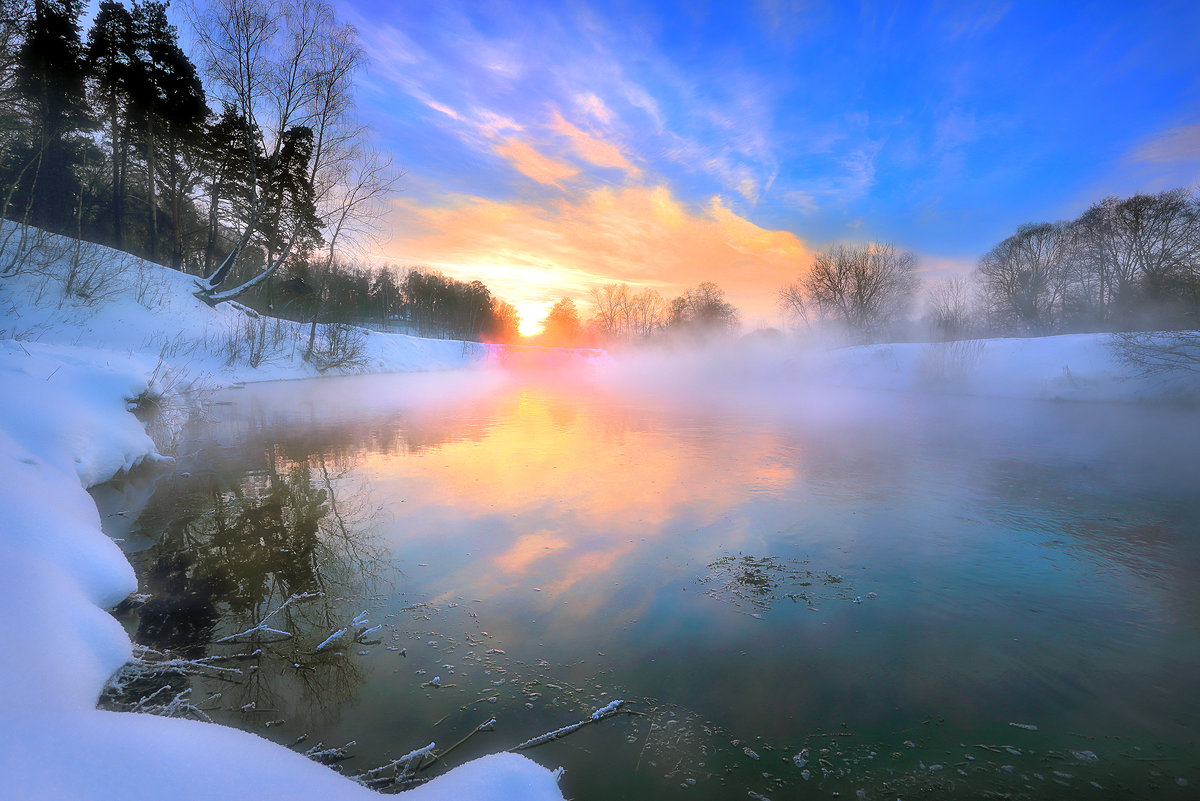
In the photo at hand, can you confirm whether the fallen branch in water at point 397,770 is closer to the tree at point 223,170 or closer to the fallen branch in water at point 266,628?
the fallen branch in water at point 266,628

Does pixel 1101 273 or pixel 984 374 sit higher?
pixel 1101 273

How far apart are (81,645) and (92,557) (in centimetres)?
123

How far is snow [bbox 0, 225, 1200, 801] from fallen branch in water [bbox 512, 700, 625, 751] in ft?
0.06

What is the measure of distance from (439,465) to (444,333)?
53070mm

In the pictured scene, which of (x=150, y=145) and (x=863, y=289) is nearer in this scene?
(x=150, y=145)

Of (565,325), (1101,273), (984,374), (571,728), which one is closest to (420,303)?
(565,325)

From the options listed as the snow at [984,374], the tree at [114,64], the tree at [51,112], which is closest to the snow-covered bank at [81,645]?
the snow at [984,374]

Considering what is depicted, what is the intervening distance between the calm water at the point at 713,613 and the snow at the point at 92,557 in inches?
14.8

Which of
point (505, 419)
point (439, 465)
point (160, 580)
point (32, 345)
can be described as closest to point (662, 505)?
point (439, 465)

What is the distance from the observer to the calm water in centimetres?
215

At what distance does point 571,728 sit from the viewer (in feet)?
7.35

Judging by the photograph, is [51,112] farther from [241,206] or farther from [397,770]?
[397,770]

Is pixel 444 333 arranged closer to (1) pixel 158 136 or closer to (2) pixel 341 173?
(1) pixel 158 136

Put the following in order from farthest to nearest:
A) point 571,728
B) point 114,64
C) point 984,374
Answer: point 114,64
point 984,374
point 571,728
